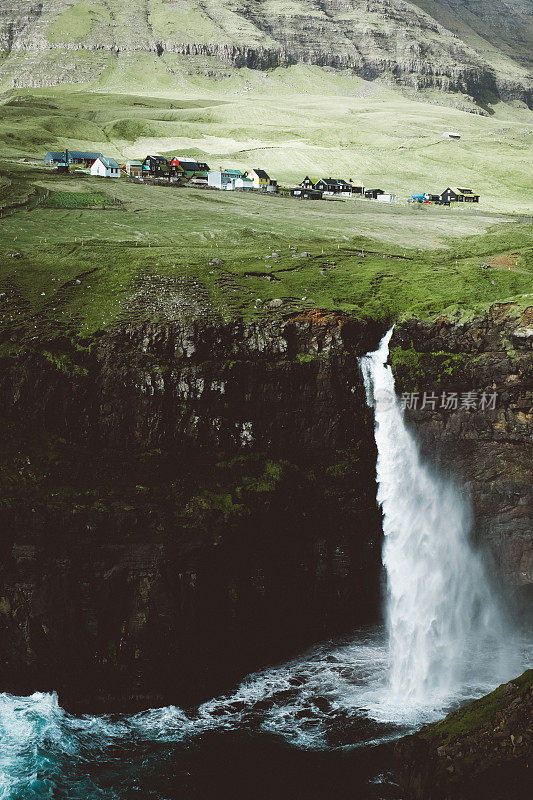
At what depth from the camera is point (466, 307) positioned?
4772 cm

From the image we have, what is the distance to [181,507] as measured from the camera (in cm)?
4044

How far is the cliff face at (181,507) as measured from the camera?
3791 cm

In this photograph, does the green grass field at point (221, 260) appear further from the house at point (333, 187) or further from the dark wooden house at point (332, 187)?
the dark wooden house at point (332, 187)

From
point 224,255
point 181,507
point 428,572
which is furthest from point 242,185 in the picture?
point 428,572

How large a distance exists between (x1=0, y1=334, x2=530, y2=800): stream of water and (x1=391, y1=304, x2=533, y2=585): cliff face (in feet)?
4.20

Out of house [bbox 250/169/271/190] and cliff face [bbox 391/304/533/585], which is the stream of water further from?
house [bbox 250/169/271/190]

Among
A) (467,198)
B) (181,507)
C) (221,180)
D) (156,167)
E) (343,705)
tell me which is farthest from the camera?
(467,198)

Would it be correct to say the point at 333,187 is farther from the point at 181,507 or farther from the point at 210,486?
the point at 181,507

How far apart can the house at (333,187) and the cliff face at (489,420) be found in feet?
280

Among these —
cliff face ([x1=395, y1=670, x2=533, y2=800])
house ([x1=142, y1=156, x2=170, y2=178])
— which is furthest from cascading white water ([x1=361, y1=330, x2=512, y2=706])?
house ([x1=142, y1=156, x2=170, y2=178])

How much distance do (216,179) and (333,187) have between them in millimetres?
22073

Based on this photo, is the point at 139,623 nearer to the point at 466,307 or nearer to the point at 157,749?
the point at 157,749

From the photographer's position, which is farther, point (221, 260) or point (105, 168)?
point (105, 168)

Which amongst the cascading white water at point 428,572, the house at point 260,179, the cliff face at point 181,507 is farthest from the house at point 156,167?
the cascading white water at point 428,572
